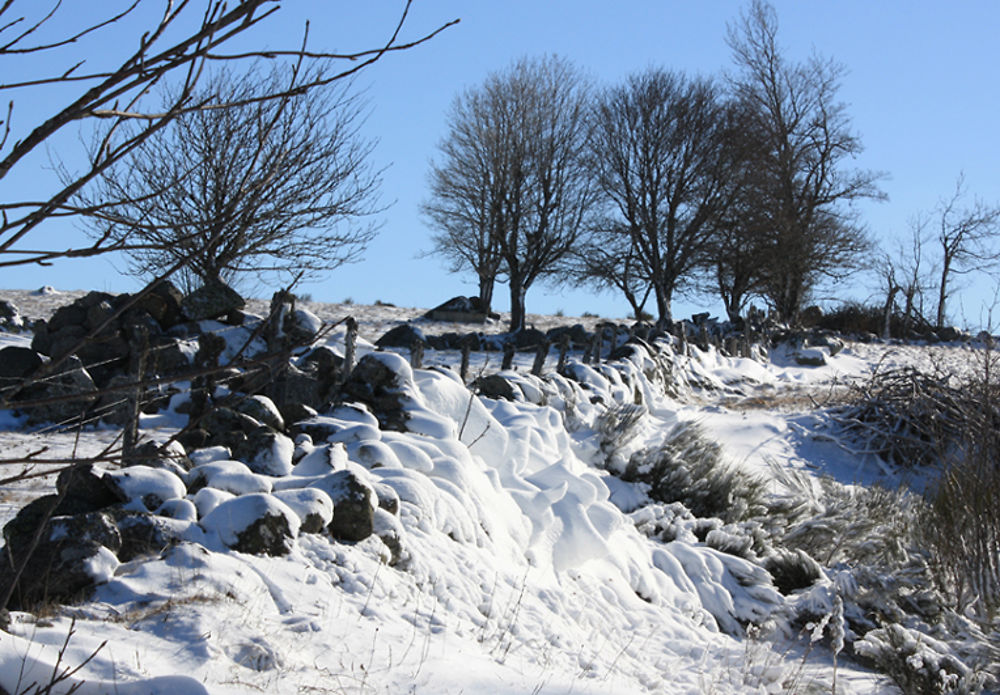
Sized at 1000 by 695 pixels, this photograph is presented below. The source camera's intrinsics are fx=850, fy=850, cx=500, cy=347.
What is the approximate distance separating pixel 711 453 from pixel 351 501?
4.17 meters

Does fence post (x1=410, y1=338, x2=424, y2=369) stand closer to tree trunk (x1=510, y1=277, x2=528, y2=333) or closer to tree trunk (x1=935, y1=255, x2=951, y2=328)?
tree trunk (x1=510, y1=277, x2=528, y2=333)

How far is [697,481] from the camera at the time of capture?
6.85 meters

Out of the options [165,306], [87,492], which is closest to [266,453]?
[87,492]

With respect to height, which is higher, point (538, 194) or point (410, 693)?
point (538, 194)

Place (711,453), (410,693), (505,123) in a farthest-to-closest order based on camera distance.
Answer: (505,123) → (711,453) → (410,693)

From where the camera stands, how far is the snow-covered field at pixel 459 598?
→ 2.93 meters

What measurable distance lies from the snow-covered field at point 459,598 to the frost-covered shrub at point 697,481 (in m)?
0.20

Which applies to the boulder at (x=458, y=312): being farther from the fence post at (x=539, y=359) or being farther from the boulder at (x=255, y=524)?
the boulder at (x=255, y=524)

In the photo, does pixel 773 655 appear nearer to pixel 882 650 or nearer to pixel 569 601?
pixel 882 650

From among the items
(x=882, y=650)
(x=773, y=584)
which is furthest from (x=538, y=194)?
(x=882, y=650)

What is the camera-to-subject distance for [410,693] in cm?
296

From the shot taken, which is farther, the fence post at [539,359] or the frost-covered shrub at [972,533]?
the fence post at [539,359]

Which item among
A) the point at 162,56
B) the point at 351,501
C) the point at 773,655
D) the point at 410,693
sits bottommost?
the point at 773,655

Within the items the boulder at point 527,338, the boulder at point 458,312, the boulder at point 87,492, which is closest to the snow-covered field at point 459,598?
the boulder at point 87,492
